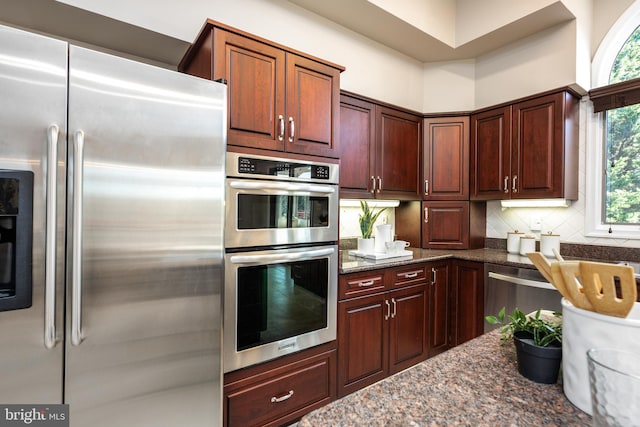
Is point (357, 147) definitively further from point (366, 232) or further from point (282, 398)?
point (282, 398)

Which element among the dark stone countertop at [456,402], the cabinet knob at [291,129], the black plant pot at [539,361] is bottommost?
the dark stone countertop at [456,402]

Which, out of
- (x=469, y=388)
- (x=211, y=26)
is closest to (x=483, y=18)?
(x=211, y=26)

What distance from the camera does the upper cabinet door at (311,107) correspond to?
195cm

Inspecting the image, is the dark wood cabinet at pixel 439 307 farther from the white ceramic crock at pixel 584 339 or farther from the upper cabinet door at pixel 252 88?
the white ceramic crock at pixel 584 339

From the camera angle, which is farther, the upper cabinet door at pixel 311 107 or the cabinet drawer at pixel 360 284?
the cabinet drawer at pixel 360 284

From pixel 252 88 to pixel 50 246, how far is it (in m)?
1.23

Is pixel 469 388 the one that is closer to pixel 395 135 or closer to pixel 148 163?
pixel 148 163

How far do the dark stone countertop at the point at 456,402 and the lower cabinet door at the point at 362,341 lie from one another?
1.44 m

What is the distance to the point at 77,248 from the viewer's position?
3.69ft

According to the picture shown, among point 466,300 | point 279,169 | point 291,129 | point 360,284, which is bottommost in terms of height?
point 466,300

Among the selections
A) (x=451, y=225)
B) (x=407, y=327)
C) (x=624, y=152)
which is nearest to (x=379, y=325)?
(x=407, y=327)

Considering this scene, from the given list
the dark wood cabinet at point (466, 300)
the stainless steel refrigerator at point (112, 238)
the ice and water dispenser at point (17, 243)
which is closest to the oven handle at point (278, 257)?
the stainless steel refrigerator at point (112, 238)

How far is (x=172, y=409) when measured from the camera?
1328mm

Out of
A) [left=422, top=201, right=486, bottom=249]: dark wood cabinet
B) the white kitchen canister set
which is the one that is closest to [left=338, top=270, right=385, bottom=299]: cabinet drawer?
[left=422, top=201, right=486, bottom=249]: dark wood cabinet
